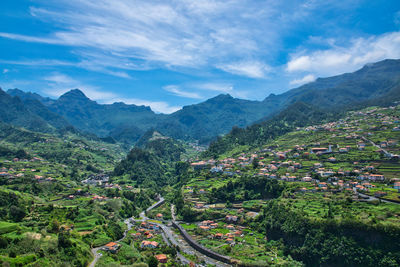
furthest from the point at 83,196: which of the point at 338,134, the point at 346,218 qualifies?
the point at 338,134

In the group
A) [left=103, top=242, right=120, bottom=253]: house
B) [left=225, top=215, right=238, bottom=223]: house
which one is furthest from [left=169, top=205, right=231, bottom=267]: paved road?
[left=103, top=242, right=120, bottom=253]: house

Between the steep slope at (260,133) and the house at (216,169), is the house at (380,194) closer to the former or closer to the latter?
the house at (216,169)

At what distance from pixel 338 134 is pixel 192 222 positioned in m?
82.4

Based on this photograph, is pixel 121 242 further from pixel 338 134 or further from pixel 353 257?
pixel 338 134

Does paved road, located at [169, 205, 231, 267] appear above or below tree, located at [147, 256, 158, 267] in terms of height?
below

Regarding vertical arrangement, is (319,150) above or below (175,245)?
above

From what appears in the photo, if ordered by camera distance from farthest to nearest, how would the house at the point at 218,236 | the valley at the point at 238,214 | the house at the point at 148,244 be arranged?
the house at the point at 218,236, the house at the point at 148,244, the valley at the point at 238,214

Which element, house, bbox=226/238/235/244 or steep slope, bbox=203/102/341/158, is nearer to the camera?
house, bbox=226/238/235/244

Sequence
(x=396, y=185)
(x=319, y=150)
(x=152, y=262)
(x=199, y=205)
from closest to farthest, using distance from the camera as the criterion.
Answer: (x=152, y=262), (x=396, y=185), (x=199, y=205), (x=319, y=150)

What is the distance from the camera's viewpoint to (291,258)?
4706 centimetres

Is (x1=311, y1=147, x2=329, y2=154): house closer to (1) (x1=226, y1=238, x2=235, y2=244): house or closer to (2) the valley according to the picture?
(2) the valley

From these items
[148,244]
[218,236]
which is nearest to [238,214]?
[218,236]

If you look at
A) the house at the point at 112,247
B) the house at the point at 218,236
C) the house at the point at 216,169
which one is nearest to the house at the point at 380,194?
the house at the point at 218,236

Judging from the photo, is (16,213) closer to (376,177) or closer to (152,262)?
(152,262)
